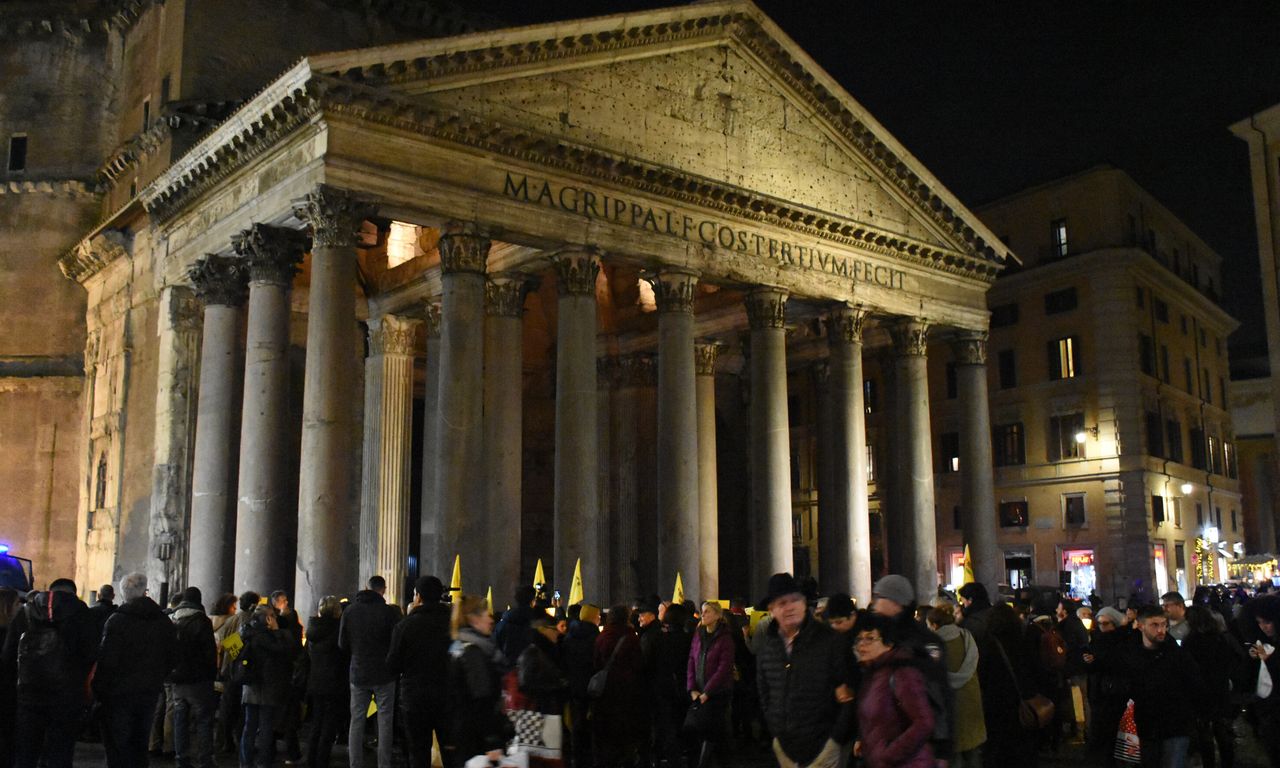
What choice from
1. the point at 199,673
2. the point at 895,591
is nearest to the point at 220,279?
the point at 199,673

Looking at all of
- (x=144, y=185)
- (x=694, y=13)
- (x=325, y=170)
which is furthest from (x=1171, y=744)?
(x=144, y=185)

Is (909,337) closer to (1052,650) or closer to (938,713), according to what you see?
(1052,650)

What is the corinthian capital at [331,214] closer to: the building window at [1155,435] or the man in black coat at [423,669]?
the man in black coat at [423,669]

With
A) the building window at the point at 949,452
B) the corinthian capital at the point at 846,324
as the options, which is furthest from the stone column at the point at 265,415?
the building window at the point at 949,452

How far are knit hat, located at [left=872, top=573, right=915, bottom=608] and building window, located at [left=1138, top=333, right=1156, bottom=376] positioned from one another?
27993 mm

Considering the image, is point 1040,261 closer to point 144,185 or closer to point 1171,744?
point 144,185

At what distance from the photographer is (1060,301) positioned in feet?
105

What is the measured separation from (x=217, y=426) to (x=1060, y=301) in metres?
23.6

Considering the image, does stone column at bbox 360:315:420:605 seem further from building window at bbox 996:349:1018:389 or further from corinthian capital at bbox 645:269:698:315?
building window at bbox 996:349:1018:389

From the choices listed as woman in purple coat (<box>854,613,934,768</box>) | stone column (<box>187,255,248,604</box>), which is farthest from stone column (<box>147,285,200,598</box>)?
woman in purple coat (<box>854,613,934,768</box>)

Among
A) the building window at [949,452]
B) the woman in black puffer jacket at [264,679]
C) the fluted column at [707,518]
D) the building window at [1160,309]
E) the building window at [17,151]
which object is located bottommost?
the woman in black puffer jacket at [264,679]

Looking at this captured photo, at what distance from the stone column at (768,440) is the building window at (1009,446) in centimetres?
1442

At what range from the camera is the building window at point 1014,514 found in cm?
3219

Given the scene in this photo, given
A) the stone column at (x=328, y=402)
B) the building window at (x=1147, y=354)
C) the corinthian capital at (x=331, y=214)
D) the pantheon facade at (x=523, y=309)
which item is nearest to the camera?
the stone column at (x=328, y=402)
